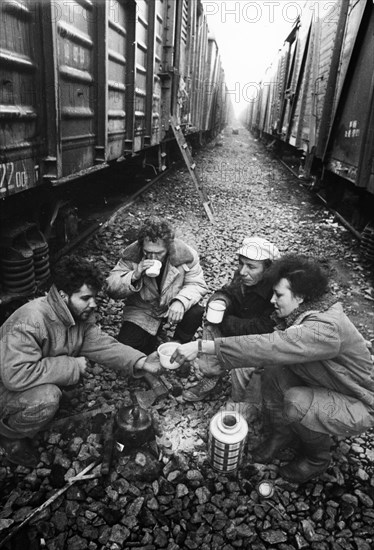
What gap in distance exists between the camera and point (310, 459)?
2.26 metres

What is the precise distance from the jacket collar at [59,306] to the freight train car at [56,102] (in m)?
0.72

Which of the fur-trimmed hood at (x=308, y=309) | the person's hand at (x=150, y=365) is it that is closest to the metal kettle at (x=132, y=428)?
the person's hand at (x=150, y=365)

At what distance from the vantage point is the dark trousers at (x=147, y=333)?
3.12m

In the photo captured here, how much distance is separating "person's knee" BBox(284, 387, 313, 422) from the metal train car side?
2074 mm

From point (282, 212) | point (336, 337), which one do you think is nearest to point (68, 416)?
point (336, 337)

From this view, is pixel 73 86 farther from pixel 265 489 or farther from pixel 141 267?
pixel 265 489

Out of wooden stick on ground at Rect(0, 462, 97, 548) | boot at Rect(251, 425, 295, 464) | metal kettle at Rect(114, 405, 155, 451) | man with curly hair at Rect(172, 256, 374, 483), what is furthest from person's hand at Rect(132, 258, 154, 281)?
boot at Rect(251, 425, 295, 464)

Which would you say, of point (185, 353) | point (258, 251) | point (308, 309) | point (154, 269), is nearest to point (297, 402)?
point (308, 309)

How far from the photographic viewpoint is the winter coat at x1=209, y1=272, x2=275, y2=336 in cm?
283

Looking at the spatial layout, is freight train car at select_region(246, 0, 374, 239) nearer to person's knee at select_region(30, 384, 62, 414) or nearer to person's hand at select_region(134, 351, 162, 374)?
person's hand at select_region(134, 351, 162, 374)

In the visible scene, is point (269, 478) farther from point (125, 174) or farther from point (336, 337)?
point (125, 174)

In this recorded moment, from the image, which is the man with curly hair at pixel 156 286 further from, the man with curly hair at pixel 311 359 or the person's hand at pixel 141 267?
the man with curly hair at pixel 311 359

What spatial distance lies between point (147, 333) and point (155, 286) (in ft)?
1.29

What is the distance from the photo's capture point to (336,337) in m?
1.99
